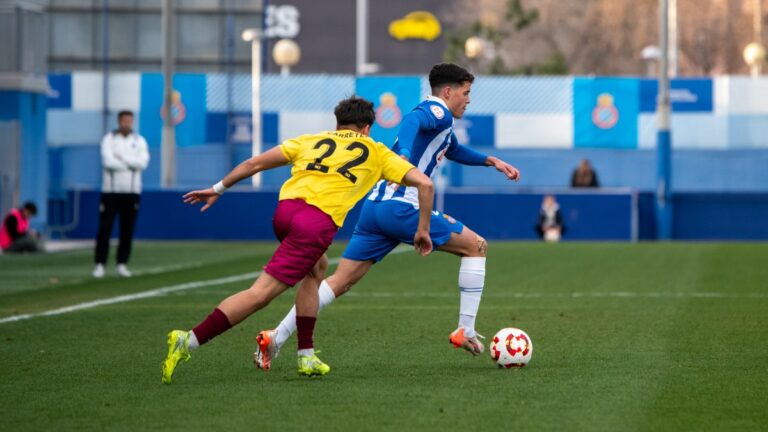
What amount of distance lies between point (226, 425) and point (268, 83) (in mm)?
28355

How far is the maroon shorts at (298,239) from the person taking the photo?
8.84 metres

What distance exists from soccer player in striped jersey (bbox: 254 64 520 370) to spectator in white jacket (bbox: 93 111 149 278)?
897 centimetres

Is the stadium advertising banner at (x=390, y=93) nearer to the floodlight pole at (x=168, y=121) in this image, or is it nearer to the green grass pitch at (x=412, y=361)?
the floodlight pole at (x=168, y=121)

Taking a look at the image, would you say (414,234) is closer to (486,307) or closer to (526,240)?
(486,307)

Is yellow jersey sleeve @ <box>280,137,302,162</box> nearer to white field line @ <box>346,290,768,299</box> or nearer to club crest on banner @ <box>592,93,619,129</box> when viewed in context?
white field line @ <box>346,290,768,299</box>

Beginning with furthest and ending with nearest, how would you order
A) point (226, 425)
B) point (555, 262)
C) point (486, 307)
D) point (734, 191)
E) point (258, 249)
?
point (734, 191), point (258, 249), point (555, 262), point (486, 307), point (226, 425)

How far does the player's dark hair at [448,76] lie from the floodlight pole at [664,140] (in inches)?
857

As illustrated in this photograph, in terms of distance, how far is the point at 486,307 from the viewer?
1405 cm

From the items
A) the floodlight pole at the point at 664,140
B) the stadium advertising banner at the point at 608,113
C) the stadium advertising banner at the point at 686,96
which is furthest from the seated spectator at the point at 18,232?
the stadium advertising banner at the point at 686,96

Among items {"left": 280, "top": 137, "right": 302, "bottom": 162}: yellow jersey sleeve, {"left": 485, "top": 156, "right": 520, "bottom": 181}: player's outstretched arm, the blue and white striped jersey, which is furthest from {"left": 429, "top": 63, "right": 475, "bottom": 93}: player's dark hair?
{"left": 280, "top": 137, "right": 302, "bottom": 162}: yellow jersey sleeve

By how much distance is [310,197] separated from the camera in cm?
895

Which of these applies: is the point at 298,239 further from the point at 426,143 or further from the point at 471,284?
the point at 471,284

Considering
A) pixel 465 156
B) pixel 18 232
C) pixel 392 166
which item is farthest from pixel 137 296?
pixel 18 232

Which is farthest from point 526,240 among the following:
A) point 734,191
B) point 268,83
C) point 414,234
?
point 414,234
